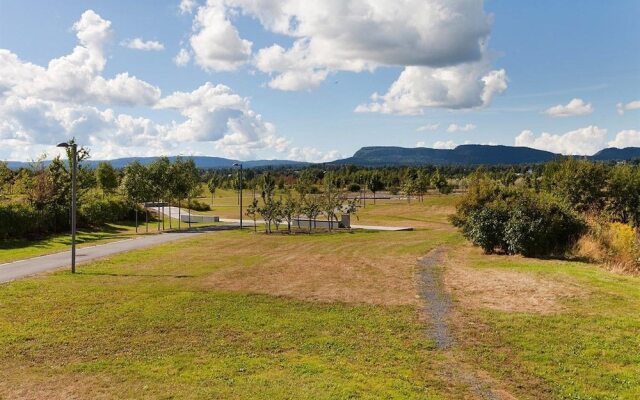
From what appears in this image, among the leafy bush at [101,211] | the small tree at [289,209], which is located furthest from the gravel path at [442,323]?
the leafy bush at [101,211]

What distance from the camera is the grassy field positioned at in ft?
32.5

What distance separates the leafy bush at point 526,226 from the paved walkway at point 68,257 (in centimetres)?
2100

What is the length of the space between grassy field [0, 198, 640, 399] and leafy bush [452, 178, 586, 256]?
2672 mm

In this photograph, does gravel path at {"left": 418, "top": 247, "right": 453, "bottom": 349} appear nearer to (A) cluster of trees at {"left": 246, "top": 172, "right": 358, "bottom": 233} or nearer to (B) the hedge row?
(A) cluster of trees at {"left": 246, "top": 172, "right": 358, "bottom": 233}

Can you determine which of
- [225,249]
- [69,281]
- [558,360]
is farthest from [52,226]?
[558,360]

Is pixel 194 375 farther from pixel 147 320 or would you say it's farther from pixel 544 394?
pixel 544 394

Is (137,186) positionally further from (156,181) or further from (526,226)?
(526,226)

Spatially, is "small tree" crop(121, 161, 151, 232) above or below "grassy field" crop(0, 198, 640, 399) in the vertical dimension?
above

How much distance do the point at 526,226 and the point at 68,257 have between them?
946 inches

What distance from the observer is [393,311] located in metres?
15.3

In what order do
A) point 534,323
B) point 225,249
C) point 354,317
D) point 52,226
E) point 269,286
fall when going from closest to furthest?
point 534,323 < point 354,317 < point 269,286 < point 225,249 < point 52,226

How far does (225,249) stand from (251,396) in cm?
2237

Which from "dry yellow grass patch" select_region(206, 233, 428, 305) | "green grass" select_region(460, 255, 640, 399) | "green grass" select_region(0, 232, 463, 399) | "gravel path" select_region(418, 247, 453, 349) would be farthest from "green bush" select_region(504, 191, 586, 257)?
"green grass" select_region(0, 232, 463, 399)

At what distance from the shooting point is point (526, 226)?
2533 centimetres
